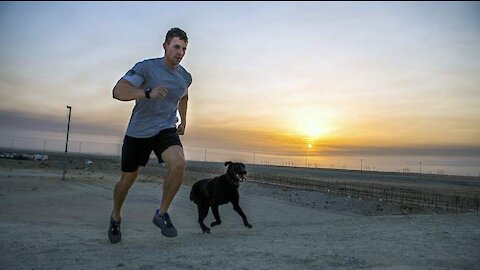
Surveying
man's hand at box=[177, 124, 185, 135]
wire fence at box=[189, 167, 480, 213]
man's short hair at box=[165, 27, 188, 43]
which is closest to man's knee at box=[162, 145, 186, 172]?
man's hand at box=[177, 124, 185, 135]

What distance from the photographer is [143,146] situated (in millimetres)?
4691

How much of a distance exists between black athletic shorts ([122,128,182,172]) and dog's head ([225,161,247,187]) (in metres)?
2.46

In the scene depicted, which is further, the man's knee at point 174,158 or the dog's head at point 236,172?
the dog's head at point 236,172

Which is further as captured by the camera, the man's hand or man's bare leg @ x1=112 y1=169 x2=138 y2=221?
the man's hand

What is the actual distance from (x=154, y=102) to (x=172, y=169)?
81 cm

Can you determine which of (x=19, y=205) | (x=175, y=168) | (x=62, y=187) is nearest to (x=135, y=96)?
(x=175, y=168)

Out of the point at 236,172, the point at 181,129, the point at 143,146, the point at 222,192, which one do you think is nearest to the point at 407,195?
the point at 236,172

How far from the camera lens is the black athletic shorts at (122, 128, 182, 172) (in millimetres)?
4660

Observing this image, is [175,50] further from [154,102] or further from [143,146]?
[143,146]

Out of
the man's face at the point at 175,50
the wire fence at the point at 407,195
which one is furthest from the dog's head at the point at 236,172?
the wire fence at the point at 407,195

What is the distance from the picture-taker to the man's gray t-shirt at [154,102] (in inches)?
180

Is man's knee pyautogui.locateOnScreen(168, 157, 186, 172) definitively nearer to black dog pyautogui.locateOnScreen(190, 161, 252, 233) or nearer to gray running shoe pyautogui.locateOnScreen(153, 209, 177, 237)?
gray running shoe pyautogui.locateOnScreen(153, 209, 177, 237)

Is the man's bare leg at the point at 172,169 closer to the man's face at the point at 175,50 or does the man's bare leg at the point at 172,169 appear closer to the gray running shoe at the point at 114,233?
the gray running shoe at the point at 114,233

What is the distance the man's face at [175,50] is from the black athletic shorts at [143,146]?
836mm
